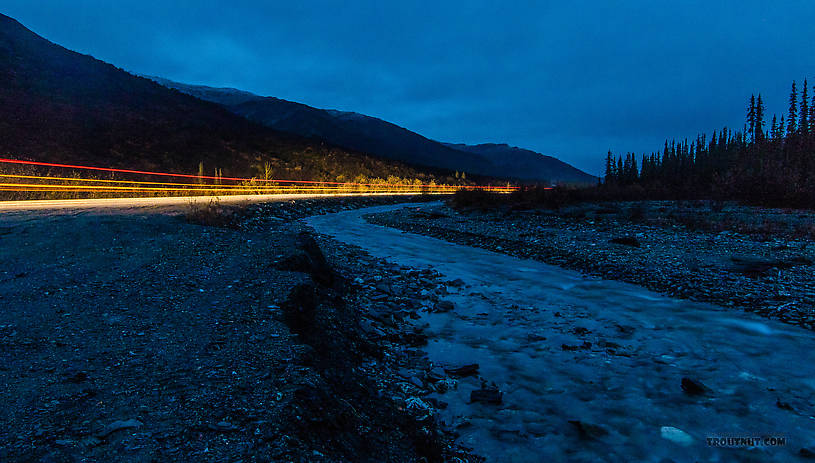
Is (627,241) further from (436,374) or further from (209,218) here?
(209,218)

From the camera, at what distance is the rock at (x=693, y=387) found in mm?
4551

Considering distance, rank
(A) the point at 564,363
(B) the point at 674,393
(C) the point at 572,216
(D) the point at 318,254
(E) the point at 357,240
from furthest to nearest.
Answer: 1. (C) the point at 572,216
2. (E) the point at 357,240
3. (D) the point at 318,254
4. (A) the point at 564,363
5. (B) the point at 674,393

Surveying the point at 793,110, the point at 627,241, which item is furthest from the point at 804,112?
the point at 627,241

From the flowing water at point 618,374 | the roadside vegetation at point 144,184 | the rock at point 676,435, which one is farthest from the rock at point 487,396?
the roadside vegetation at point 144,184

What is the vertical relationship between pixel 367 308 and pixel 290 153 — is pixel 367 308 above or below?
below

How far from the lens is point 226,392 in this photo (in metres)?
3.14

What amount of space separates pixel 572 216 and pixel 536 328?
15990mm

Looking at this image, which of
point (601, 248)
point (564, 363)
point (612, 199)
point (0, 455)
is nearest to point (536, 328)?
point (564, 363)

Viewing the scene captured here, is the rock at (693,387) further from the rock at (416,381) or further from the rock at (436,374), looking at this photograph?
the rock at (416,381)

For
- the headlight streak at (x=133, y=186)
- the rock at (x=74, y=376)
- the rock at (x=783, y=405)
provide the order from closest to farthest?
the rock at (x=74, y=376)
the rock at (x=783, y=405)
the headlight streak at (x=133, y=186)

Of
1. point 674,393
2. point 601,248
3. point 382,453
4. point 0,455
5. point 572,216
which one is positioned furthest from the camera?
point 572,216

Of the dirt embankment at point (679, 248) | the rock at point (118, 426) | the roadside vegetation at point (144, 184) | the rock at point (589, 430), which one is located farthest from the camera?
the roadside vegetation at point (144, 184)

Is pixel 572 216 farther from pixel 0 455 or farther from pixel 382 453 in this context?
pixel 0 455

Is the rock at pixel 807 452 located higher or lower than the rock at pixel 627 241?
lower
